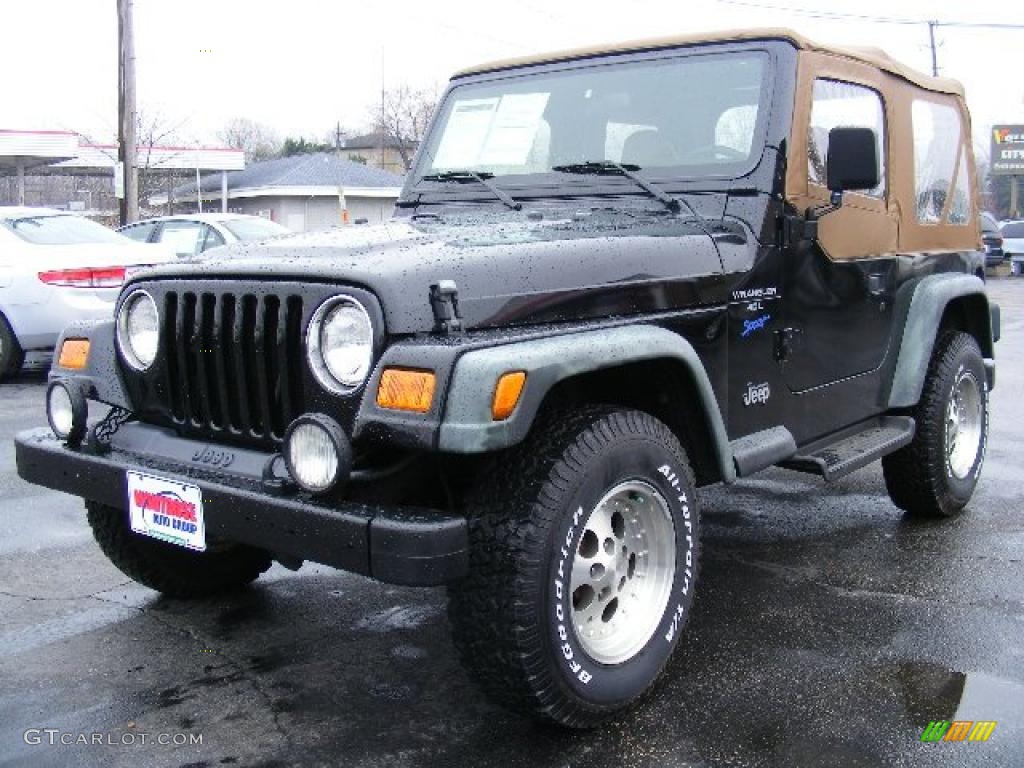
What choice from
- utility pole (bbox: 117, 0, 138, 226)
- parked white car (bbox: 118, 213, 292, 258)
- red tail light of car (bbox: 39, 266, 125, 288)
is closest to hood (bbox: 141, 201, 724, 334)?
red tail light of car (bbox: 39, 266, 125, 288)

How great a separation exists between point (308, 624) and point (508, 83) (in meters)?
2.42

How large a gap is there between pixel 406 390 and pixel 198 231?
10307 mm

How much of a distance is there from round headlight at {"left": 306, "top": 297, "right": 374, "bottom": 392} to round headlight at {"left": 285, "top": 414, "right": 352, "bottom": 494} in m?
0.19

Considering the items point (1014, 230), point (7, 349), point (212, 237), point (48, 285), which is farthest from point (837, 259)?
point (1014, 230)

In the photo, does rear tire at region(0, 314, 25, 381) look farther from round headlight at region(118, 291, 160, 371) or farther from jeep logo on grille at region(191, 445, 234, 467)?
jeep logo on grille at region(191, 445, 234, 467)

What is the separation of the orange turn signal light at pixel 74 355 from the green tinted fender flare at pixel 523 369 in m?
1.59

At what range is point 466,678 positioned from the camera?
345cm

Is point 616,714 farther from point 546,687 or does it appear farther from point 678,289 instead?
point 678,289

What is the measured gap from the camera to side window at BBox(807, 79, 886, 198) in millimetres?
4117

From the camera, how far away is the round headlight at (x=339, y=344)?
2828 millimetres

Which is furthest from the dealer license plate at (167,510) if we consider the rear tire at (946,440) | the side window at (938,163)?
the side window at (938,163)

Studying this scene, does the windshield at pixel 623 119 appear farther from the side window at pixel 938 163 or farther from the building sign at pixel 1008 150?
the building sign at pixel 1008 150

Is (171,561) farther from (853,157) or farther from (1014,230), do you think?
(1014,230)

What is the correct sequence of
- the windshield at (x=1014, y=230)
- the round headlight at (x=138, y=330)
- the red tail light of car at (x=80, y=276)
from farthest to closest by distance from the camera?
the windshield at (x=1014, y=230) → the red tail light of car at (x=80, y=276) → the round headlight at (x=138, y=330)
